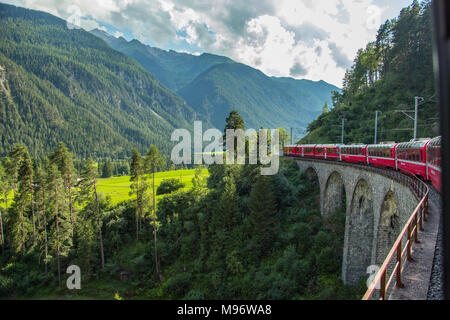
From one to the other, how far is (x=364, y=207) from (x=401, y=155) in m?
6.26

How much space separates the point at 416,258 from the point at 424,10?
193 ft

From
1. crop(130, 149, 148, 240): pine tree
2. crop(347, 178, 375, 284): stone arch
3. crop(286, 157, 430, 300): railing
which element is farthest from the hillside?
crop(130, 149, 148, 240): pine tree

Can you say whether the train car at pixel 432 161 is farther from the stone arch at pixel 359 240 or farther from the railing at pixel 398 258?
the stone arch at pixel 359 240

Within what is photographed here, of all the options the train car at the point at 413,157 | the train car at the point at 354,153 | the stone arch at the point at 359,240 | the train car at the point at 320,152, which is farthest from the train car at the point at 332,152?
the train car at the point at 413,157

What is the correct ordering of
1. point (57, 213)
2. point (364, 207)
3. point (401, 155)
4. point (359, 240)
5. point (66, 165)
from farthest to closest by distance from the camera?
point (66, 165), point (57, 213), point (359, 240), point (364, 207), point (401, 155)

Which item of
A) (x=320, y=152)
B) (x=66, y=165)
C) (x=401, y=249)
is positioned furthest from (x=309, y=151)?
(x=401, y=249)

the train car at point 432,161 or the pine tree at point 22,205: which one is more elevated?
the train car at point 432,161

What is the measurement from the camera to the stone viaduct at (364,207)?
1549 centimetres

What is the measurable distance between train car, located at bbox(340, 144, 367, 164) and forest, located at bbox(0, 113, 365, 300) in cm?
658

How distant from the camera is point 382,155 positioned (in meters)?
21.3

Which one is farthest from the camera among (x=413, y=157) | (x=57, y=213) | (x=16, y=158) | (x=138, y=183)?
(x=138, y=183)

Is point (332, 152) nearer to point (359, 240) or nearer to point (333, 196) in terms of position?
point (333, 196)

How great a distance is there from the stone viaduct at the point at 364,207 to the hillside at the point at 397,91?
15.5 metres
